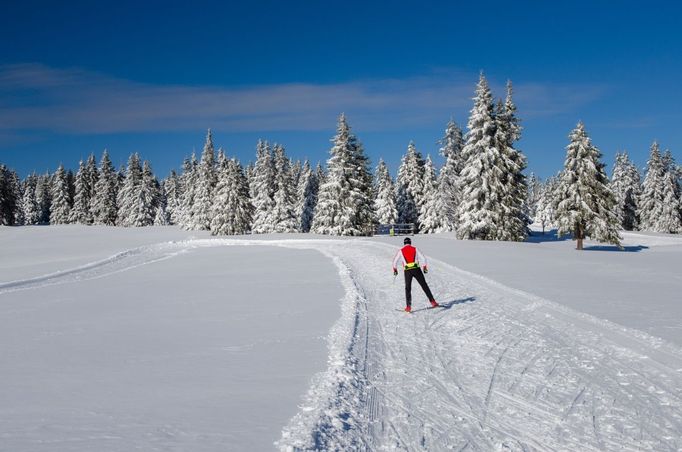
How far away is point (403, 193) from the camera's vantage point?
71.0 metres

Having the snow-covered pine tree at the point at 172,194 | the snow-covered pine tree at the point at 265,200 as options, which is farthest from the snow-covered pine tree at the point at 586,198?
the snow-covered pine tree at the point at 172,194

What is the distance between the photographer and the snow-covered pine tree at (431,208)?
63094 millimetres

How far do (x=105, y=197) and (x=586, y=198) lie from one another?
249ft

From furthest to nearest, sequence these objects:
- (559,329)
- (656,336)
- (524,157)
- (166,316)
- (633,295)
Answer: (524,157) < (633,295) < (166,316) < (559,329) < (656,336)

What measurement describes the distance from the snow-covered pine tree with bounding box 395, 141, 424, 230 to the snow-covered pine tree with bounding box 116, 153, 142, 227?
42.8 m

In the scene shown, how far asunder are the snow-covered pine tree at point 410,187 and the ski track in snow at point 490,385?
187 ft

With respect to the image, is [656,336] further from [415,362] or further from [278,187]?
[278,187]

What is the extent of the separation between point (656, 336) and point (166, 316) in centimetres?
1022

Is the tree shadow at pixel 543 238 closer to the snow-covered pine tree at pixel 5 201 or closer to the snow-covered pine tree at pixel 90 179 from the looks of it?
the snow-covered pine tree at pixel 90 179

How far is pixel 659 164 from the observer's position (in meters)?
69.9

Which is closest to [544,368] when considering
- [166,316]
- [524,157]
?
[166,316]

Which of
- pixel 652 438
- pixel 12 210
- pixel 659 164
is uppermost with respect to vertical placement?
pixel 659 164

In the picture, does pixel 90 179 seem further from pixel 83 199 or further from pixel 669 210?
pixel 669 210

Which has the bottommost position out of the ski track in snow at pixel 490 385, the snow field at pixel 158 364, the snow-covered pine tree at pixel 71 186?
the ski track in snow at pixel 490 385
